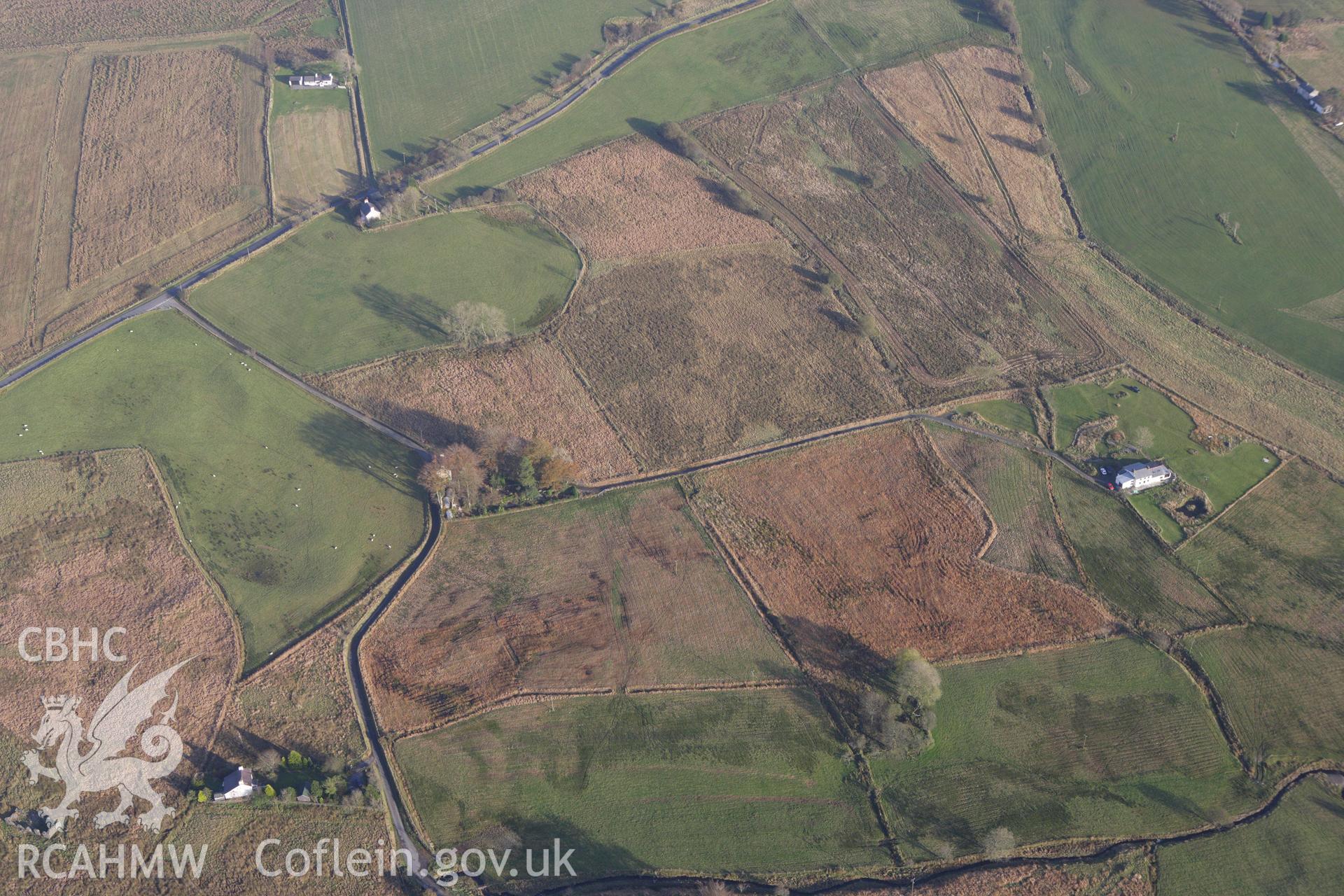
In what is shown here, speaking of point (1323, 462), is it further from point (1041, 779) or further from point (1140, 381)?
point (1041, 779)

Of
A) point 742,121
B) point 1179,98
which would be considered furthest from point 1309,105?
point 742,121

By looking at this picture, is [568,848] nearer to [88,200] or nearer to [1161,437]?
[1161,437]

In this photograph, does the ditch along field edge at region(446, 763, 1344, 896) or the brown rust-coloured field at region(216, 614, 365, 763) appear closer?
the ditch along field edge at region(446, 763, 1344, 896)

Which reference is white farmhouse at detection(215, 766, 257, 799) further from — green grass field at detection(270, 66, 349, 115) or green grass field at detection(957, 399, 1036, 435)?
green grass field at detection(270, 66, 349, 115)

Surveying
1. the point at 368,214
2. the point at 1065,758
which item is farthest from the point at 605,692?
the point at 368,214

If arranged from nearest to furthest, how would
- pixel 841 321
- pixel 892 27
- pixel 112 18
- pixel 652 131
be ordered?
pixel 841 321 < pixel 652 131 < pixel 892 27 < pixel 112 18

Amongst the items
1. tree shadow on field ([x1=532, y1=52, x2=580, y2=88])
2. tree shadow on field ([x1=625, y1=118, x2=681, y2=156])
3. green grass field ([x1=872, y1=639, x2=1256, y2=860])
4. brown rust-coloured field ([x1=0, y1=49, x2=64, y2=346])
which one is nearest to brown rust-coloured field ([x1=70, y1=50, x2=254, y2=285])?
brown rust-coloured field ([x1=0, y1=49, x2=64, y2=346])
